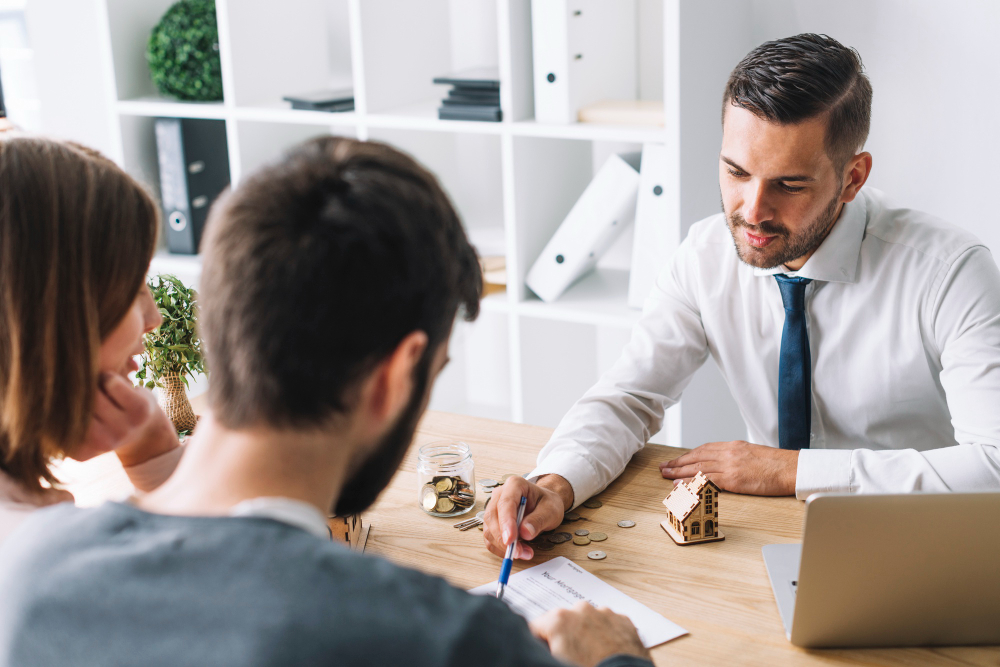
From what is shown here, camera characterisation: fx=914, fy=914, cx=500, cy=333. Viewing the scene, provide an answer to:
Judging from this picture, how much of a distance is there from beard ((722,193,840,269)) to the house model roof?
0.53 meters

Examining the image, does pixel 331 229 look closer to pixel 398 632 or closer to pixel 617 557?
pixel 398 632

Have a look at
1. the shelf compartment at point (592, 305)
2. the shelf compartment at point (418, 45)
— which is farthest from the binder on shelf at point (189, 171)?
the shelf compartment at point (592, 305)

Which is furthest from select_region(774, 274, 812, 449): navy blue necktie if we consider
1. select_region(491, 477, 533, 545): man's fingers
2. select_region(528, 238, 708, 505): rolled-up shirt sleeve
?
select_region(491, 477, 533, 545): man's fingers

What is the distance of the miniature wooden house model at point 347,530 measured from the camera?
1210mm

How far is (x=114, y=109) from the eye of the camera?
2814mm

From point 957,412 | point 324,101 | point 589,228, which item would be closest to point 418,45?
point 324,101

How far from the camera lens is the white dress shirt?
55.0 inches

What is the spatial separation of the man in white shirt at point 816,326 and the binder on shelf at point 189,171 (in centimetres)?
167

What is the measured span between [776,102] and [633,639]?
3.14ft

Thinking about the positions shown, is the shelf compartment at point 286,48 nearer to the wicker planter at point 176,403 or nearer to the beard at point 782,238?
the wicker planter at point 176,403

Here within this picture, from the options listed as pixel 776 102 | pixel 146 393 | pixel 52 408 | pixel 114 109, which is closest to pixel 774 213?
pixel 776 102

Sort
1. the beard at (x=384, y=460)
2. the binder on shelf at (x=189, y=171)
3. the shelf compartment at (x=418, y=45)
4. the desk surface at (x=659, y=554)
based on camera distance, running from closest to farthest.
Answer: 1. the beard at (x=384, y=460)
2. the desk surface at (x=659, y=554)
3. the shelf compartment at (x=418, y=45)
4. the binder on shelf at (x=189, y=171)

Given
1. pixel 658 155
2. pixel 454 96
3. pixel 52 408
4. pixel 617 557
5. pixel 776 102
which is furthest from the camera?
pixel 454 96

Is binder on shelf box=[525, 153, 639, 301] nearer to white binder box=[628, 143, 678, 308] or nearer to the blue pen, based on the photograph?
white binder box=[628, 143, 678, 308]
